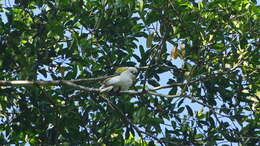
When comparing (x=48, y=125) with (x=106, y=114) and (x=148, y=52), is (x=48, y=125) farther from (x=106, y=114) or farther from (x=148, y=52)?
(x=148, y=52)

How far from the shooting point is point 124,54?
6844mm

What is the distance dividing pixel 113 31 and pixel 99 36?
0.23 meters

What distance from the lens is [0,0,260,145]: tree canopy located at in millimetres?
6246

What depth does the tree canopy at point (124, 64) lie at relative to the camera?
246 inches

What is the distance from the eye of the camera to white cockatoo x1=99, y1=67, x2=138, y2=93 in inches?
234

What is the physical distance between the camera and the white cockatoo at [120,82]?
5.95 m

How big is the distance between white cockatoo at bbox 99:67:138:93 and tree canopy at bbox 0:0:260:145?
178 mm

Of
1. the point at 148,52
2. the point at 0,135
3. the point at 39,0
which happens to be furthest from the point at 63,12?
the point at 0,135

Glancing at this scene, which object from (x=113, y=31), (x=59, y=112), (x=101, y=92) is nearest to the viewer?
(x=101, y=92)

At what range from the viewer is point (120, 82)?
5953 millimetres

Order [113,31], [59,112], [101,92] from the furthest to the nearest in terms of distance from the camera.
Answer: [113,31] < [59,112] < [101,92]

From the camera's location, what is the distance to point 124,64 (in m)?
6.75

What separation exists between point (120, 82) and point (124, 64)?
0.83 meters

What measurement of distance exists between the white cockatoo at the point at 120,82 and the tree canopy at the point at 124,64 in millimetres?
178
